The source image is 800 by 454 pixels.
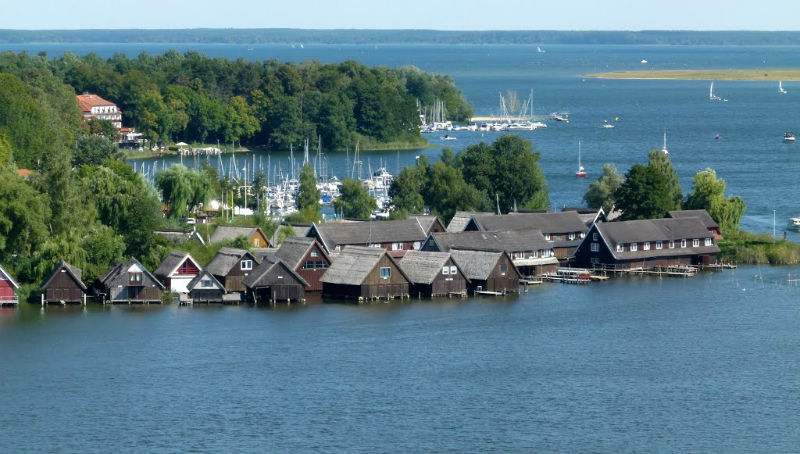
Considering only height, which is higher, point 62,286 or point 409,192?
point 409,192

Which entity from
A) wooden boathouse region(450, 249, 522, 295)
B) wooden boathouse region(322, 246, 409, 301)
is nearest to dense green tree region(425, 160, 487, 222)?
wooden boathouse region(450, 249, 522, 295)

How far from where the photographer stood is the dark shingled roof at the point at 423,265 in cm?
4581

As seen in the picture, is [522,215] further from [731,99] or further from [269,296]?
[731,99]

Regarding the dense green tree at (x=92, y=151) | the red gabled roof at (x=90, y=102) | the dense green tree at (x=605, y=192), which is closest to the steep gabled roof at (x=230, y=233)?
the dense green tree at (x=605, y=192)

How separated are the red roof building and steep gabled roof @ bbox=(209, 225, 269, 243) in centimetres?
5248

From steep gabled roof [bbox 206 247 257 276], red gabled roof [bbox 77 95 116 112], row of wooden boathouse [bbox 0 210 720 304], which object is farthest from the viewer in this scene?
red gabled roof [bbox 77 95 116 112]

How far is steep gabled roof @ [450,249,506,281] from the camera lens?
46469 mm

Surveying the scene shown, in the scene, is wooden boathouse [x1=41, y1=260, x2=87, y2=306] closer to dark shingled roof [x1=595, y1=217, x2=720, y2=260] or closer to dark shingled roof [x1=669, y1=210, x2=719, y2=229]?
dark shingled roof [x1=595, y1=217, x2=720, y2=260]

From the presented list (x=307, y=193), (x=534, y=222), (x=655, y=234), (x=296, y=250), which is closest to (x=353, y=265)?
(x=296, y=250)

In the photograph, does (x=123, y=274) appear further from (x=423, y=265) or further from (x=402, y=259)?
(x=423, y=265)

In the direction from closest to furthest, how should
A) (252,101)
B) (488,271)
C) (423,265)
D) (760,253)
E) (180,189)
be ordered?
(423,265) → (488,271) → (760,253) → (180,189) → (252,101)

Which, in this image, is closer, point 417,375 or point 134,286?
point 417,375

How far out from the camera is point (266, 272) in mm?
44688

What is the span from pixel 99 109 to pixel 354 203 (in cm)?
4582
